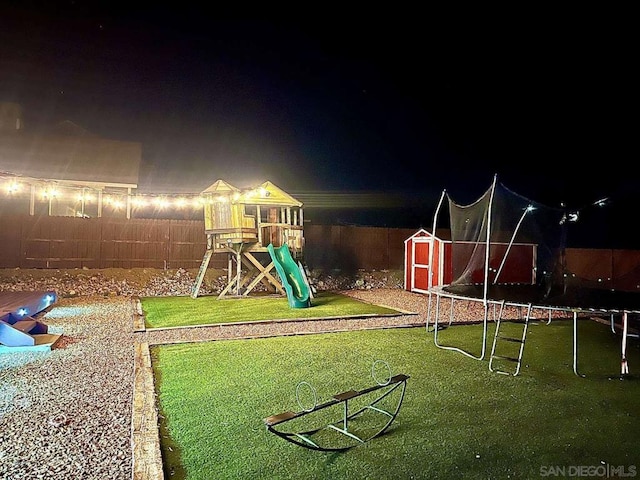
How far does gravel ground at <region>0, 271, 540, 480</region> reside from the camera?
281 centimetres

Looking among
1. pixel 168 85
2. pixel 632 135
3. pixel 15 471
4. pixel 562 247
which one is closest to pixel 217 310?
pixel 15 471

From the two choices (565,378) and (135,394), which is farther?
(565,378)

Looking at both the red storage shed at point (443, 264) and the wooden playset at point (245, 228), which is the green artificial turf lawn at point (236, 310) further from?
the red storage shed at point (443, 264)

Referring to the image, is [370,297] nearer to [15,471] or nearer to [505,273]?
[505,273]

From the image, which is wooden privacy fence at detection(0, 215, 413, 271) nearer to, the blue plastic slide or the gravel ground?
the gravel ground

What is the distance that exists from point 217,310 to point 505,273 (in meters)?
9.42

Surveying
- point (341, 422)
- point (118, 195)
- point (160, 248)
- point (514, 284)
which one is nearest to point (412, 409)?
point (341, 422)

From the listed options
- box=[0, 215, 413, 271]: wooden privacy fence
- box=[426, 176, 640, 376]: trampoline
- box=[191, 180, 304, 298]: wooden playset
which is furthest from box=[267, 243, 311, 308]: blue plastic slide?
box=[0, 215, 413, 271]: wooden privacy fence

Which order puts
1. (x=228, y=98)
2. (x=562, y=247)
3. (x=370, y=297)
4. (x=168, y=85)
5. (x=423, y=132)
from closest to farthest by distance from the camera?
(x=562, y=247), (x=370, y=297), (x=168, y=85), (x=228, y=98), (x=423, y=132)

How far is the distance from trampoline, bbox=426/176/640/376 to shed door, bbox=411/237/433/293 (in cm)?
89

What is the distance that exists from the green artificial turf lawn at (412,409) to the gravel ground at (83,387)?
1.32 feet

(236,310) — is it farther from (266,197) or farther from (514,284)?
(514,284)

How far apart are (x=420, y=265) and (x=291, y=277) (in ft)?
17.1

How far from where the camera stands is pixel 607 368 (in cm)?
520
